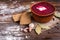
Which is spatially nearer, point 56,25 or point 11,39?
point 11,39

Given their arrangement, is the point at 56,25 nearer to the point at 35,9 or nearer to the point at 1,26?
the point at 35,9

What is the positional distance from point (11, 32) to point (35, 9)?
38cm

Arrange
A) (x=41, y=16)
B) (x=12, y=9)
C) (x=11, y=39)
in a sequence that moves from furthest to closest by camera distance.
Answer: (x=12, y=9) → (x=41, y=16) → (x=11, y=39)

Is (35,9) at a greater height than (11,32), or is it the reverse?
(35,9)

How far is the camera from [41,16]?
5.95 ft

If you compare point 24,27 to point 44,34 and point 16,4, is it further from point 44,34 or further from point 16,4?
point 16,4

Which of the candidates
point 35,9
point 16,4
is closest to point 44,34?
point 35,9

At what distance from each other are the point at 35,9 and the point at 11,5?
16.1 inches

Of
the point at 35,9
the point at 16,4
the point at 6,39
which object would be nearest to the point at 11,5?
the point at 16,4

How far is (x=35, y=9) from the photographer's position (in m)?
1.92

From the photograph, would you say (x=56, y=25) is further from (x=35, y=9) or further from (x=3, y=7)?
(x=3, y=7)

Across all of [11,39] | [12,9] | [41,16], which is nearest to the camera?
[11,39]

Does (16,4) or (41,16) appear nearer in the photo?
(41,16)

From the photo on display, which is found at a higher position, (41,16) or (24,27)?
(41,16)
